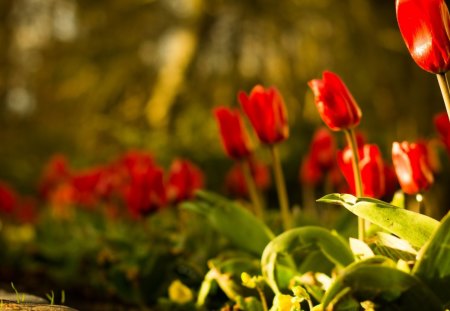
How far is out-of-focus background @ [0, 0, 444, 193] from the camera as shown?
7.48 metres

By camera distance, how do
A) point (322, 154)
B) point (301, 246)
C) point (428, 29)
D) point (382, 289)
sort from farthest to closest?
point (322, 154) < point (301, 246) < point (428, 29) < point (382, 289)

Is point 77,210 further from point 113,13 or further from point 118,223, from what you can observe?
point 113,13

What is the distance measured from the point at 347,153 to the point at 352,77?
6518mm

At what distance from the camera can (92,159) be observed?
8.03 meters

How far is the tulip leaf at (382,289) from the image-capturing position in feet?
4.21

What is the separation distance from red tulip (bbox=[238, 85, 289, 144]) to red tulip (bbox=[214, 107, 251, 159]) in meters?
0.21

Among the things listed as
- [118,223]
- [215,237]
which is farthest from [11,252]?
[215,237]

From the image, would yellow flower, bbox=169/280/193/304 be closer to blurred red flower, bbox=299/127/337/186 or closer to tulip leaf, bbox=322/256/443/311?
tulip leaf, bbox=322/256/443/311

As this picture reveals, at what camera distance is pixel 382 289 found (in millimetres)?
1301

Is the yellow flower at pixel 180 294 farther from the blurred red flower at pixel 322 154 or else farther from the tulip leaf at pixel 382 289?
the blurred red flower at pixel 322 154

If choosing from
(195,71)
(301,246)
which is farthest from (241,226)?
(195,71)

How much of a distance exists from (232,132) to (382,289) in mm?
1045

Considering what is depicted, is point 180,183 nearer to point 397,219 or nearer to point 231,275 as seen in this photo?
point 231,275

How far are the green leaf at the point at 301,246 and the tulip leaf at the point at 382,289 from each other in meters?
0.21
